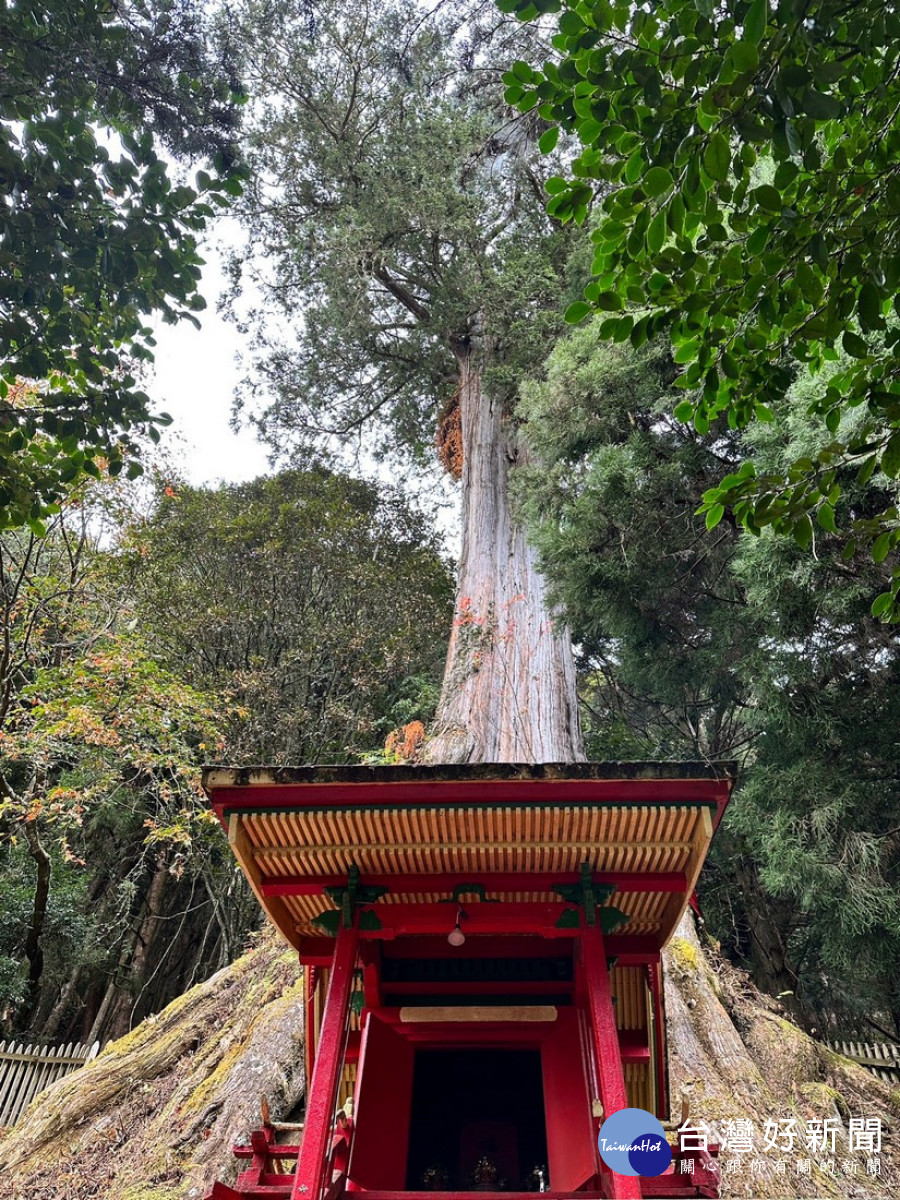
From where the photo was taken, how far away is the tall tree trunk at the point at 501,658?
5668 millimetres

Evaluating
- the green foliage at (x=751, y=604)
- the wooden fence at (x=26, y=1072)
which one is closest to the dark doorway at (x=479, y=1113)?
the green foliage at (x=751, y=604)

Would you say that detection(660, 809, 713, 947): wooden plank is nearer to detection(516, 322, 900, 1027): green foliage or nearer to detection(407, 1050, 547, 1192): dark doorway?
detection(407, 1050, 547, 1192): dark doorway

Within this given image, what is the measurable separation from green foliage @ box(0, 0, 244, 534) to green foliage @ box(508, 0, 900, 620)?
2.12 meters

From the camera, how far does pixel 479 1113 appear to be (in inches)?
178

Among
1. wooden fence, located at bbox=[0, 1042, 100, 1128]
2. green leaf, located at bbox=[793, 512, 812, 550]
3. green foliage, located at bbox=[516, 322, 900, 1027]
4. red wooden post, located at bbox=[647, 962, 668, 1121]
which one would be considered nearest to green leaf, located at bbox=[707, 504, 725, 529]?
green leaf, located at bbox=[793, 512, 812, 550]

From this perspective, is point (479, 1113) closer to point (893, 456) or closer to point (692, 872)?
point (692, 872)

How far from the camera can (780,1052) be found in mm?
5109

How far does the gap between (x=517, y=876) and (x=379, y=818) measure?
0.69 meters

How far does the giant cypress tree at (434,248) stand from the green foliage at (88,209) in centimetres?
354

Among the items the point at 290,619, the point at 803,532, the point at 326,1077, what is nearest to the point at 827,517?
the point at 803,532

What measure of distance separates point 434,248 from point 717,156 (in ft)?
25.0

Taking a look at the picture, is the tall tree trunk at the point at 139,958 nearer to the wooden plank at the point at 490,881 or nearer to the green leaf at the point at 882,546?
the wooden plank at the point at 490,881

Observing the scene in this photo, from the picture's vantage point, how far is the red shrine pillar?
101 inches

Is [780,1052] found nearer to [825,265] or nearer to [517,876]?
[517,876]
